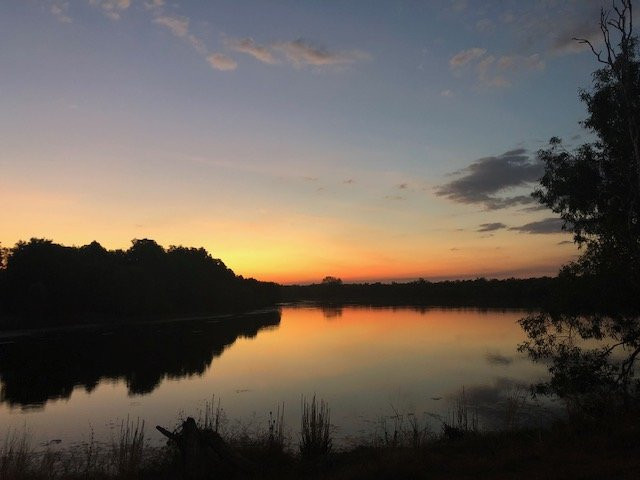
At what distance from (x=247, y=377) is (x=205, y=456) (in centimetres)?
2217

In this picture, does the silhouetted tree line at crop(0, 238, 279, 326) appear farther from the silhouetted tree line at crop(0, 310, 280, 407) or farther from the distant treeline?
the silhouetted tree line at crop(0, 310, 280, 407)

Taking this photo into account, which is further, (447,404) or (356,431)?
(447,404)

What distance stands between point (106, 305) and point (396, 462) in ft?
267

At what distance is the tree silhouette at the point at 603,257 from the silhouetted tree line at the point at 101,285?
223 feet

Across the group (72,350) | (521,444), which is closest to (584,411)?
(521,444)

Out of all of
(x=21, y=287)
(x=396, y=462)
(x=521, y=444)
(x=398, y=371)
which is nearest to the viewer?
(x=396, y=462)

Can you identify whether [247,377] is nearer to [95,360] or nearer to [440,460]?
[95,360]

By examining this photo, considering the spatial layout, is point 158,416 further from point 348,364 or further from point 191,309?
point 191,309

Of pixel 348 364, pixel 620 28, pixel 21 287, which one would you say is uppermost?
pixel 620 28

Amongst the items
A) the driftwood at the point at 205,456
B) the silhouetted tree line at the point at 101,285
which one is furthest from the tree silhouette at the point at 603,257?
the silhouetted tree line at the point at 101,285

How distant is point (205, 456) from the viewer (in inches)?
467

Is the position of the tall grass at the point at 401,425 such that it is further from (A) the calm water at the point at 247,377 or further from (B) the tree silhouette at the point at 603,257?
(B) the tree silhouette at the point at 603,257

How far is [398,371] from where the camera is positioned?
3422 cm

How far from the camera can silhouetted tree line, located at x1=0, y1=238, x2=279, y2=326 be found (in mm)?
69938
